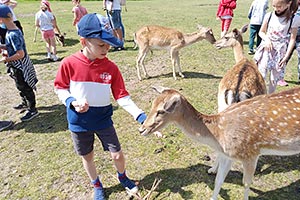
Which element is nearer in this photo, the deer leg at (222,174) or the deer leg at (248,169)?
the deer leg at (248,169)

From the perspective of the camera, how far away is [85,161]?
318cm

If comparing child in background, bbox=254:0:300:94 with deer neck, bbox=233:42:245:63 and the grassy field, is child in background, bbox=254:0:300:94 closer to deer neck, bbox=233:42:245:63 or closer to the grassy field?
deer neck, bbox=233:42:245:63

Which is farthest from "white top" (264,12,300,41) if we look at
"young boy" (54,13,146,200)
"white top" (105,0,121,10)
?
"white top" (105,0,121,10)

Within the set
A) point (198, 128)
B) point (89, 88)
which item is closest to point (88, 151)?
point (89, 88)

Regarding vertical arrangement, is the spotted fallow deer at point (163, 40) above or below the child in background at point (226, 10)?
below

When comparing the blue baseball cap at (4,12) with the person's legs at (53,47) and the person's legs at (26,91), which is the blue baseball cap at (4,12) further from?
the person's legs at (53,47)

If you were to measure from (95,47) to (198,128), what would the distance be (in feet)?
4.08

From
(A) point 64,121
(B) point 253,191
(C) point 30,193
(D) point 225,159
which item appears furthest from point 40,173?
(B) point 253,191

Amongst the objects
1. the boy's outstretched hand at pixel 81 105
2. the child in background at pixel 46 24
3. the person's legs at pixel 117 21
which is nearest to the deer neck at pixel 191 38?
the person's legs at pixel 117 21

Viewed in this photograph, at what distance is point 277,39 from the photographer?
4.33 metres

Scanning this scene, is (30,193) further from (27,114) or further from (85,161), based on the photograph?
(27,114)

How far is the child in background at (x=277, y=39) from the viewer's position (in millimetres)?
4074

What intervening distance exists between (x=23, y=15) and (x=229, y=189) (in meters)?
17.7

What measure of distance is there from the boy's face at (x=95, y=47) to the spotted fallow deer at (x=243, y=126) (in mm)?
669
